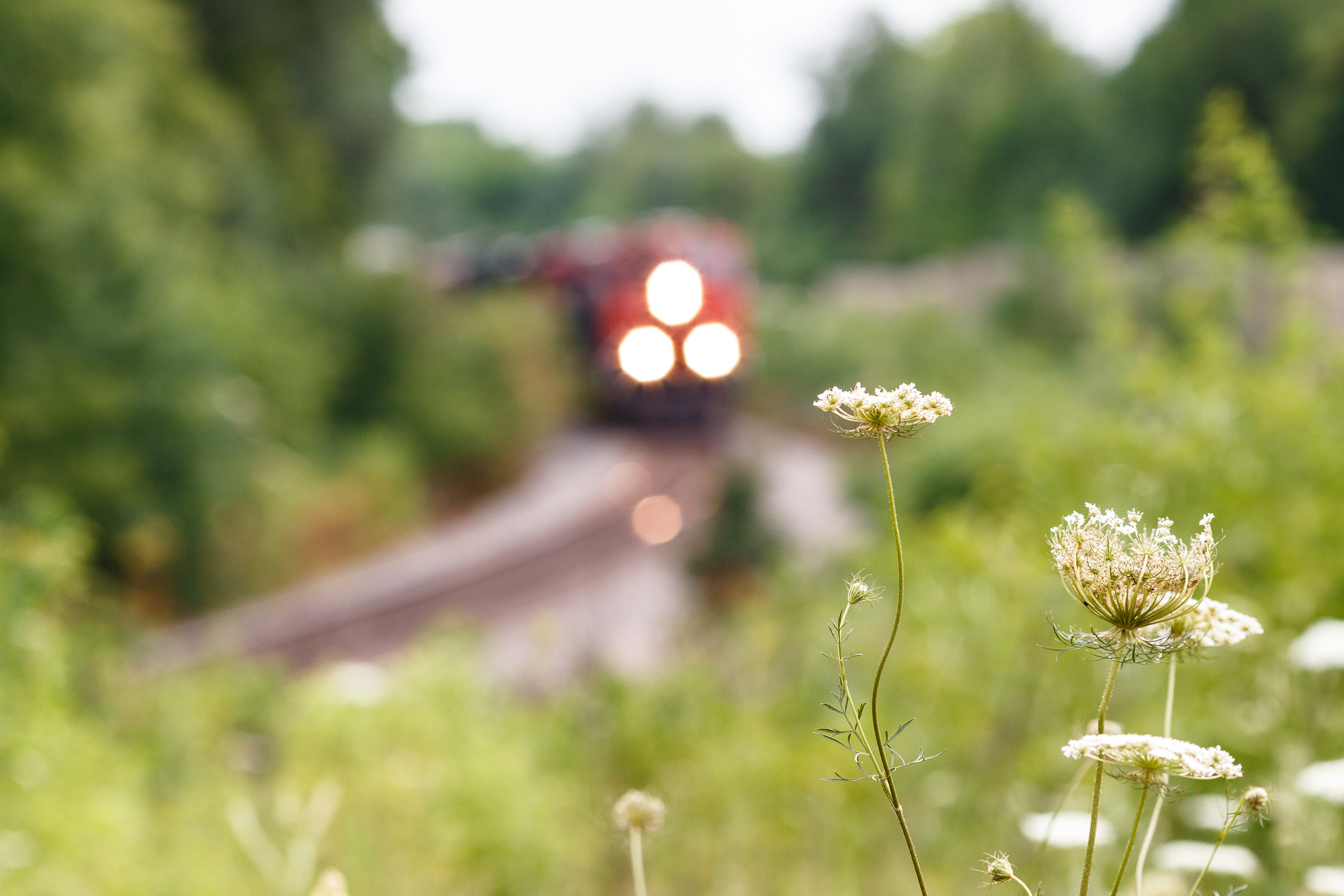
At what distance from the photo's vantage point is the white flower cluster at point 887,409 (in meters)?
0.65

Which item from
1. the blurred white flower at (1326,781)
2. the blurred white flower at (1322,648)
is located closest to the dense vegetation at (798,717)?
the blurred white flower at (1322,648)

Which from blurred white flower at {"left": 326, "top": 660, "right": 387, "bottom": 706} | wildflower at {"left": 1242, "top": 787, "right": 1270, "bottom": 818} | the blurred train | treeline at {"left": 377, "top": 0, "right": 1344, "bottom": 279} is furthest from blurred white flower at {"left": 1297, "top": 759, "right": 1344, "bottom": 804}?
the blurred train

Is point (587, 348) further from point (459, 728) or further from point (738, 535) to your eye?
point (459, 728)

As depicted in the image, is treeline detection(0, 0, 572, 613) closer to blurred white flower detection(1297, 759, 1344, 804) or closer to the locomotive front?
the locomotive front

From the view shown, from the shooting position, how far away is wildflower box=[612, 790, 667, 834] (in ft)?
2.71

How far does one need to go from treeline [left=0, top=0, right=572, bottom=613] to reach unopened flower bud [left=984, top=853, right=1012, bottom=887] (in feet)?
31.1

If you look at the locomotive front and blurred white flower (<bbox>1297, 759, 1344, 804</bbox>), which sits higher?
the locomotive front

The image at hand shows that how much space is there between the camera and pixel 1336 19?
8875 mm

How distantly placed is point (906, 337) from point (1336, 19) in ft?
59.6

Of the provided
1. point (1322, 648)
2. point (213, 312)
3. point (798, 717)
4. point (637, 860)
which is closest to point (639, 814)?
point (637, 860)

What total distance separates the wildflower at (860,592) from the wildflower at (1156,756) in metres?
0.16

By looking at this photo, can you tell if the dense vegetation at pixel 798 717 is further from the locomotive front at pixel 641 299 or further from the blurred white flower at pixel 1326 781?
the locomotive front at pixel 641 299

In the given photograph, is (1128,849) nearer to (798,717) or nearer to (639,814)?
(639,814)

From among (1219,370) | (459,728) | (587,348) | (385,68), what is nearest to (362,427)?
(587,348)
